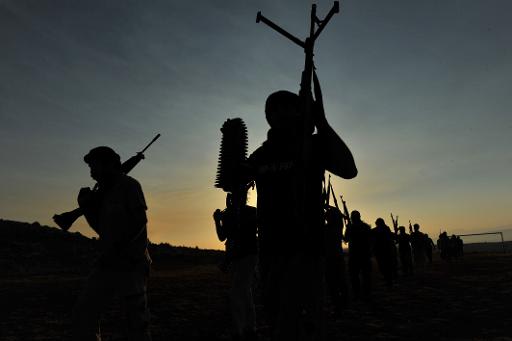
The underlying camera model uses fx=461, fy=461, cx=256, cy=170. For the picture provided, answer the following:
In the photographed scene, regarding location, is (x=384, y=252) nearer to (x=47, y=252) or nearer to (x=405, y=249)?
(x=405, y=249)

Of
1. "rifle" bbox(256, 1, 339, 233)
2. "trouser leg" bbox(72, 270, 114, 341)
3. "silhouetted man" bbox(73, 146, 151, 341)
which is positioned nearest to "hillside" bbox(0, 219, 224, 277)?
"silhouetted man" bbox(73, 146, 151, 341)

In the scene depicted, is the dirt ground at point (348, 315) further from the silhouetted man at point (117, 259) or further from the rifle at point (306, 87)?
the rifle at point (306, 87)

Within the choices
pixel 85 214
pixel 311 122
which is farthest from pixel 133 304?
pixel 311 122

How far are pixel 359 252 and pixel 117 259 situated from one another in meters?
8.27

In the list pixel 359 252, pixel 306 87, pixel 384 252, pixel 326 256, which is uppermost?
pixel 306 87

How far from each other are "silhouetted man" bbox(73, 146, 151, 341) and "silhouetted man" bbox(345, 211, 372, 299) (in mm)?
7868

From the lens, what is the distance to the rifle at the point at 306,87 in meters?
2.50

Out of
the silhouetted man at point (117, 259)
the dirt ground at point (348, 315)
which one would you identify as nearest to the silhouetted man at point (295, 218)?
the silhouetted man at point (117, 259)

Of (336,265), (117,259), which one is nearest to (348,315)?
(336,265)

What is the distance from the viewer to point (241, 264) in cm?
562

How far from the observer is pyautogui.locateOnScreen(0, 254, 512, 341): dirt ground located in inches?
293

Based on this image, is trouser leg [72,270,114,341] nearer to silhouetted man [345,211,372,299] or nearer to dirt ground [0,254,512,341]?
dirt ground [0,254,512,341]

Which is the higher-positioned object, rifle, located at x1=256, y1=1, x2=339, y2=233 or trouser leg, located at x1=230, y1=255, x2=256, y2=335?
rifle, located at x1=256, y1=1, x2=339, y2=233

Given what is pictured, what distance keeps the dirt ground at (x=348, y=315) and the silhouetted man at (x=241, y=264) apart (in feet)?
6.17
